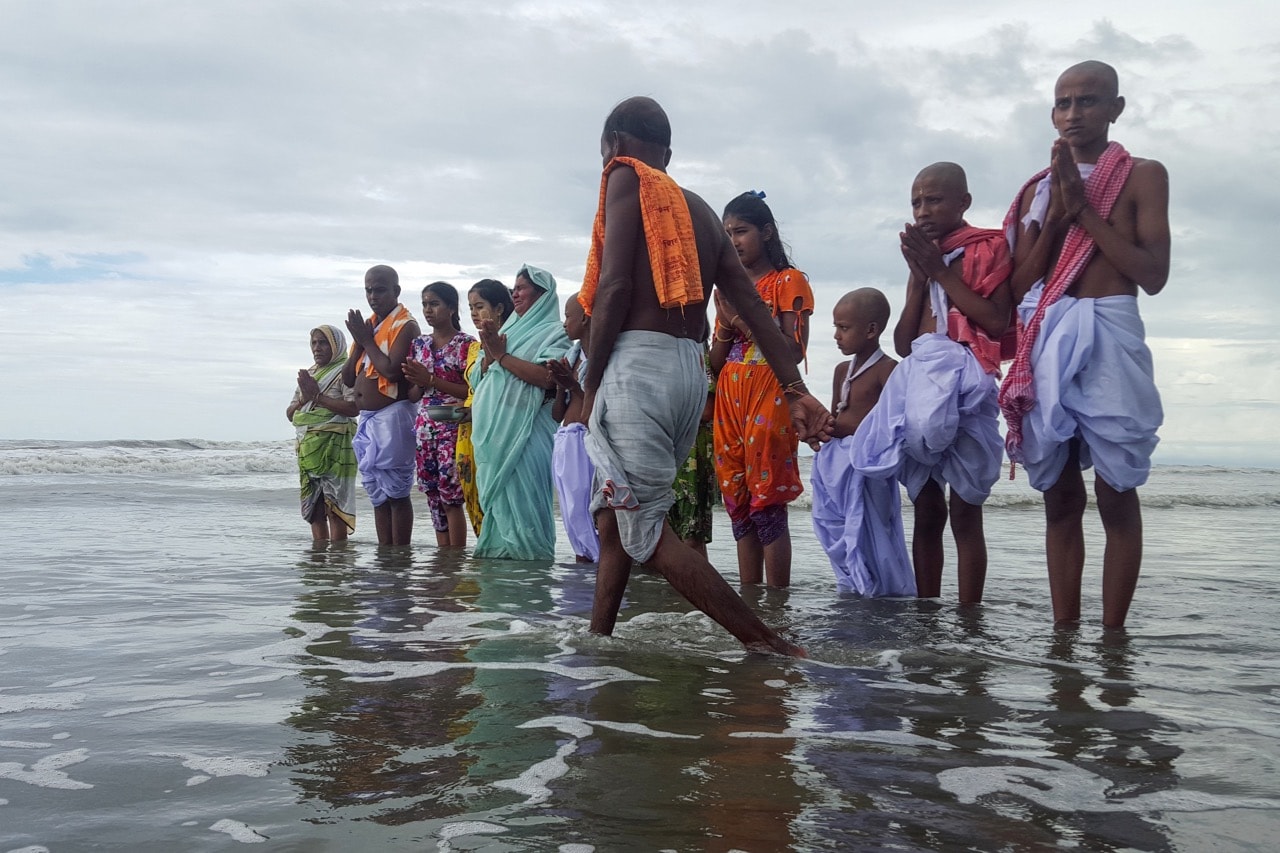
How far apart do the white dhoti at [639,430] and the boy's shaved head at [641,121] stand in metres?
0.74

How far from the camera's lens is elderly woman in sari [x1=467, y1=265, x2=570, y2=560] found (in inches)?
295

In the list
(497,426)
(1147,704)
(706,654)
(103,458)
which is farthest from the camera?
A: (103,458)

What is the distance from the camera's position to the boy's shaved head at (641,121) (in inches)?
158

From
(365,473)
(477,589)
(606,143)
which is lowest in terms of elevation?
(477,589)

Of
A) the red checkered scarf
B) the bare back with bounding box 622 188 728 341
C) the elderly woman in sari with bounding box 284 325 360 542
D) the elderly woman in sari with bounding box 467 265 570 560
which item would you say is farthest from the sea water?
the elderly woman in sari with bounding box 284 325 360 542

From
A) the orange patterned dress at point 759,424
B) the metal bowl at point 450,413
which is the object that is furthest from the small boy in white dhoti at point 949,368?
the metal bowl at point 450,413

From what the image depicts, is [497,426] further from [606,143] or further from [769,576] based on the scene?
[606,143]

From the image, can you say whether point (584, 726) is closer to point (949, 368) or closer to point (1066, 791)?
point (1066, 791)

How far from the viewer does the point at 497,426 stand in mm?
7539

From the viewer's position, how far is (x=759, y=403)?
5703 mm

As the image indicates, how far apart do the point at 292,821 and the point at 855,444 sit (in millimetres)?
3901

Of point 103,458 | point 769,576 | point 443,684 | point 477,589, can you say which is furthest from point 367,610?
point 103,458

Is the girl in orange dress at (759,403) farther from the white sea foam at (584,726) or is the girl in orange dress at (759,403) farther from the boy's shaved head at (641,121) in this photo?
the white sea foam at (584,726)

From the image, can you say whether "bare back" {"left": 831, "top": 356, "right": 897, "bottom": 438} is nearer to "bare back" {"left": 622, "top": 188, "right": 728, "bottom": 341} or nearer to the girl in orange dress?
the girl in orange dress
